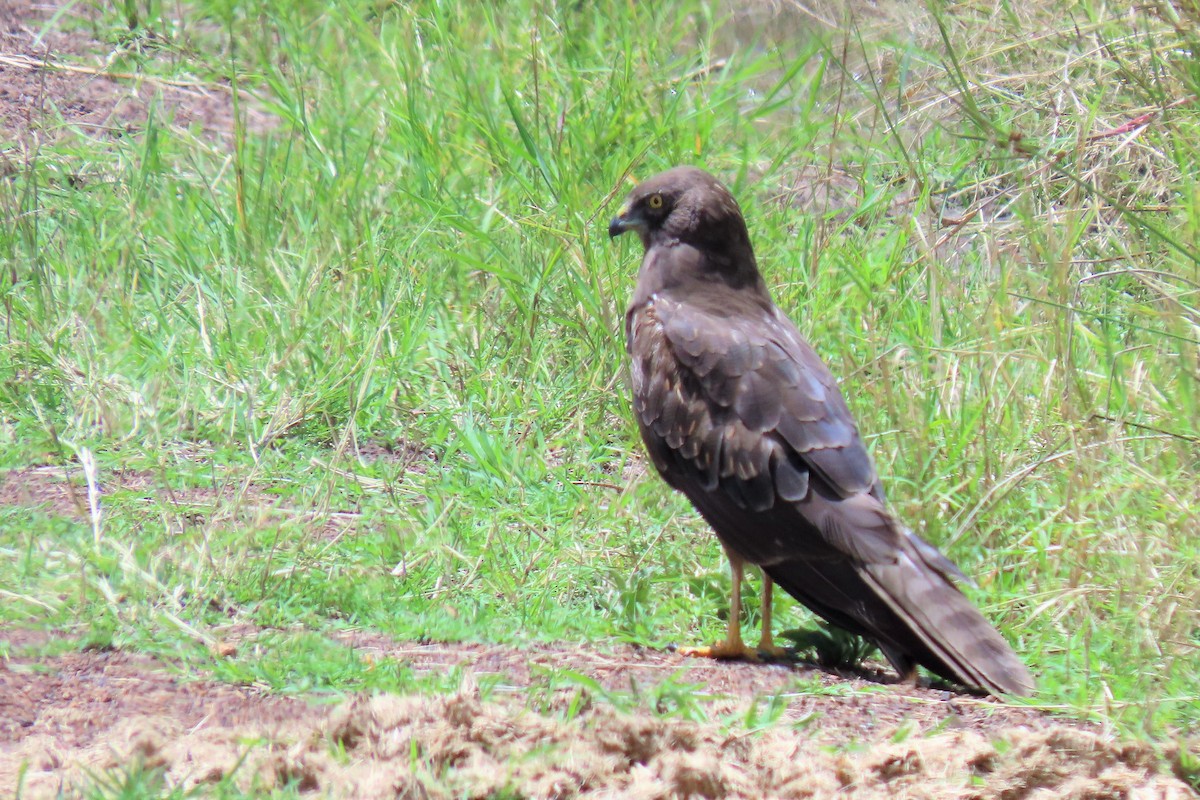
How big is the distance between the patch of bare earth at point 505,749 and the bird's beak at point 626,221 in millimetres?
2036

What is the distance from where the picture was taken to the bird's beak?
5.01 metres

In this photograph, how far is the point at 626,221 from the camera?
198 inches

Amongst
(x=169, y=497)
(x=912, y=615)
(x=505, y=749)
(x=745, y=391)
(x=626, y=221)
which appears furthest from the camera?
(x=626, y=221)

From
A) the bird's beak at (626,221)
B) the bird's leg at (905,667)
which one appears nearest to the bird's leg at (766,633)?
the bird's leg at (905,667)

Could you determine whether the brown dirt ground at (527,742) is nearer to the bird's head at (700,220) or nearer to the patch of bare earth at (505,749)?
the patch of bare earth at (505,749)

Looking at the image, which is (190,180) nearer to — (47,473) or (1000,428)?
(47,473)

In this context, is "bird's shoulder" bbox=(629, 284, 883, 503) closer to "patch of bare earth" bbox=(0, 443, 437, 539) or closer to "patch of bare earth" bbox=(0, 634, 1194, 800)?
"patch of bare earth" bbox=(0, 634, 1194, 800)

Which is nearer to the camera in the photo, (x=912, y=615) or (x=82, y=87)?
(x=912, y=615)

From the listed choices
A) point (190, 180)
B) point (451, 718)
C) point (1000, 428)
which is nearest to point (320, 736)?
point (451, 718)

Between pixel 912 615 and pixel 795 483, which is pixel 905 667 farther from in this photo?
pixel 795 483

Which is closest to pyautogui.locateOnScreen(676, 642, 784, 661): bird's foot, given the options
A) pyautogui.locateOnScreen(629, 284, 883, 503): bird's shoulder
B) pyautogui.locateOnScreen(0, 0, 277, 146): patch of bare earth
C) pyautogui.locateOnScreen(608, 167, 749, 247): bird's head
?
pyautogui.locateOnScreen(629, 284, 883, 503): bird's shoulder

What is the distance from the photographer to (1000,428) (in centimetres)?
462

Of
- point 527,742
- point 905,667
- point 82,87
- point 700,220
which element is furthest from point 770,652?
point 82,87

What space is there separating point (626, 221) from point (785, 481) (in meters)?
1.39
